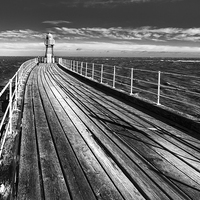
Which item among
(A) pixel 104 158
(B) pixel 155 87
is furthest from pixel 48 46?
(A) pixel 104 158

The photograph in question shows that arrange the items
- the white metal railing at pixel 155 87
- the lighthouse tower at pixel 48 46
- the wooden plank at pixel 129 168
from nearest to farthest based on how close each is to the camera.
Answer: the wooden plank at pixel 129 168 → the white metal railing at pixel 155 87 → the lighthouse tower at pixel 48 46

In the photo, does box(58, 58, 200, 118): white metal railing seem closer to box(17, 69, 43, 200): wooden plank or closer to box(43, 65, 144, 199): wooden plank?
box(43, 65, 144, 199): wooden plank

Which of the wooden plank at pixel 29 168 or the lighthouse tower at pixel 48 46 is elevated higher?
the lighthouse tower at pixel 48 46

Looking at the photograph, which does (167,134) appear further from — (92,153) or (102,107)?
(102,107)

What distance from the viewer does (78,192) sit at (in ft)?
9.61

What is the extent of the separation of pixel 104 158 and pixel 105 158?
0.05ft

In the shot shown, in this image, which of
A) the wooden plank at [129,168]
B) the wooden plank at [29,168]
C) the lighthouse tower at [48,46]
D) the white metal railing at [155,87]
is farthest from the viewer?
the lighthouse tower at [48,46]

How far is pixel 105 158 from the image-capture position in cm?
394

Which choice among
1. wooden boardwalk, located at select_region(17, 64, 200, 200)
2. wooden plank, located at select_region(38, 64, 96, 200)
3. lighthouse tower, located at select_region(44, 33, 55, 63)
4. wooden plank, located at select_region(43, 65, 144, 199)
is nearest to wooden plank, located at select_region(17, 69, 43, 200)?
wooden boardwalk, located at select_region(17, 64, 200, 200)

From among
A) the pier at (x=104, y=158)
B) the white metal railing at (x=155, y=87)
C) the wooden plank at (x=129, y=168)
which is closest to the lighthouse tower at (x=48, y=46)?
the white metal railing at (x=155, y=87)

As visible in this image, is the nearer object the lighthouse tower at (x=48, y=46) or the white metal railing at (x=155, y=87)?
the white metal railing at (x=155, y=87)

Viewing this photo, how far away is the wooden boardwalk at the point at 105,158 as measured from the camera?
2.99 metres

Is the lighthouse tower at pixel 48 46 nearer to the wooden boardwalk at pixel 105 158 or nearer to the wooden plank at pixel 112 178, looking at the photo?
the wooden boardwalk at pixel 105 158

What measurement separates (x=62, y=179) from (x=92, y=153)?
1.00 m
